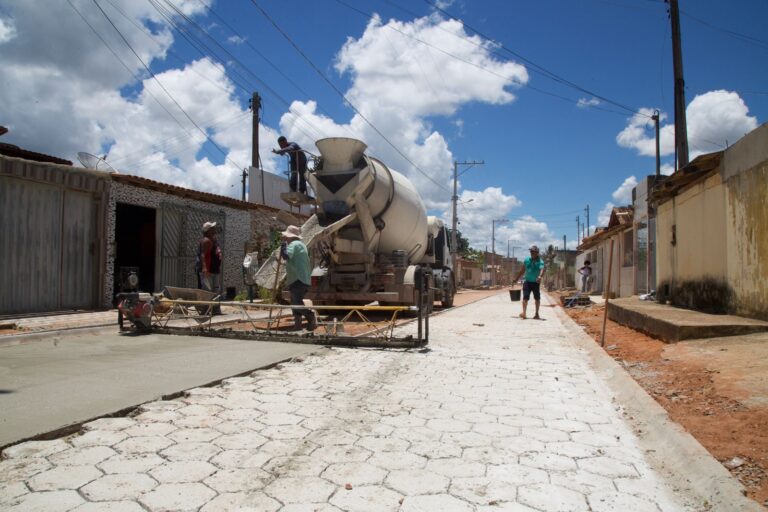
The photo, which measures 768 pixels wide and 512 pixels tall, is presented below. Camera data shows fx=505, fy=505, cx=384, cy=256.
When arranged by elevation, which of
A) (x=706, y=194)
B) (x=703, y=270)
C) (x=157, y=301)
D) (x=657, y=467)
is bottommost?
(x=657, y=467)

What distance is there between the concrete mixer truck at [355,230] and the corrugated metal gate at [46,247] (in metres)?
5.03

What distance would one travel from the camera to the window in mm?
17812

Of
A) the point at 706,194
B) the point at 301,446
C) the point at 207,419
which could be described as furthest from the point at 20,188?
the point at 706,194

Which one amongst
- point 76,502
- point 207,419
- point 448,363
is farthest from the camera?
→ point 448,363

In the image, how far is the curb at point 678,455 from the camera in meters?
2.37

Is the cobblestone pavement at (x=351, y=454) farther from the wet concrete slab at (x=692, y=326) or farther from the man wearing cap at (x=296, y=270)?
the man wearing cap at (x=296, y=270)

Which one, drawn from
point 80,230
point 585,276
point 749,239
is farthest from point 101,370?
point 585,276

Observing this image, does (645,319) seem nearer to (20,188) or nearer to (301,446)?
(301,446)

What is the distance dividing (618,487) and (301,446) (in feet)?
5.66

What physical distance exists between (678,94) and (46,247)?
1810cm

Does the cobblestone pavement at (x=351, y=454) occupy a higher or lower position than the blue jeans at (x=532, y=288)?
lower

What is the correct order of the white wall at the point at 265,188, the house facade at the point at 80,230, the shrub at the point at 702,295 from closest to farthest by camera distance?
the shrub at the point at 702,295
the house facade at the point at 80,230
the white wall at the point at 265,188

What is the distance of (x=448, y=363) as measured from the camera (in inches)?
225

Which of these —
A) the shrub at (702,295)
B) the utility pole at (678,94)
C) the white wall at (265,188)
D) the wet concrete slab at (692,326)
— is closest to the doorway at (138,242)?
the white wall at (265,188)
